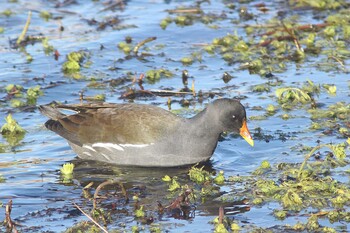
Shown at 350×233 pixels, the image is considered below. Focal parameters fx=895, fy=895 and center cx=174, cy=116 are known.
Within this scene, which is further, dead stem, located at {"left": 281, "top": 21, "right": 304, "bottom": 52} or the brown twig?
dead stem, located at {"left": 281, "top": 21, "right": 304, "bottom": 52}

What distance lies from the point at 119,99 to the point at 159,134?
1961 millimetres

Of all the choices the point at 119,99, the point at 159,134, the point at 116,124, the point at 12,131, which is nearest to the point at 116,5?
the point at 119,99

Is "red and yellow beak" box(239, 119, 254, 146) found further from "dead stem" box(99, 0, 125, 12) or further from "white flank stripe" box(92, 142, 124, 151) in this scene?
"dead stem" box(99, 0, 125, 12)

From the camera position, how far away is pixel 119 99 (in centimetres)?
1084

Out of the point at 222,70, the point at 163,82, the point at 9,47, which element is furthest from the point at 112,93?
the point at 9,47

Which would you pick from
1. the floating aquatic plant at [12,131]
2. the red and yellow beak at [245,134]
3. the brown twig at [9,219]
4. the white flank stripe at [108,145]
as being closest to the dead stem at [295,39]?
the red and yellow beak at [245,134]

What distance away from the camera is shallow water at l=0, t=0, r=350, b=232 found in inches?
308

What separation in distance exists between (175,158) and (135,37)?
4532 millimetres

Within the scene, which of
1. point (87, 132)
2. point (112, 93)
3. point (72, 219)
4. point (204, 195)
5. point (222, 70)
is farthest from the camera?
point (222, 70)

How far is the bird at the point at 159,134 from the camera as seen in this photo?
9.00m

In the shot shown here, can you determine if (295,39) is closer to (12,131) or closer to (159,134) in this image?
(159,134)

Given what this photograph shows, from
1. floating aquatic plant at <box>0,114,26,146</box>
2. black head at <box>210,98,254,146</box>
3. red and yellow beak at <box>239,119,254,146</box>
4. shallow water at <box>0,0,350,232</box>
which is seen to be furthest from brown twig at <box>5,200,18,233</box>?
red and yellow beak at <box>239,119,254,146</box>

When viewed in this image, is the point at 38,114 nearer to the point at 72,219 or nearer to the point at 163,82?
the point at 163,82

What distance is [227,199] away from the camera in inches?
Result: 313
